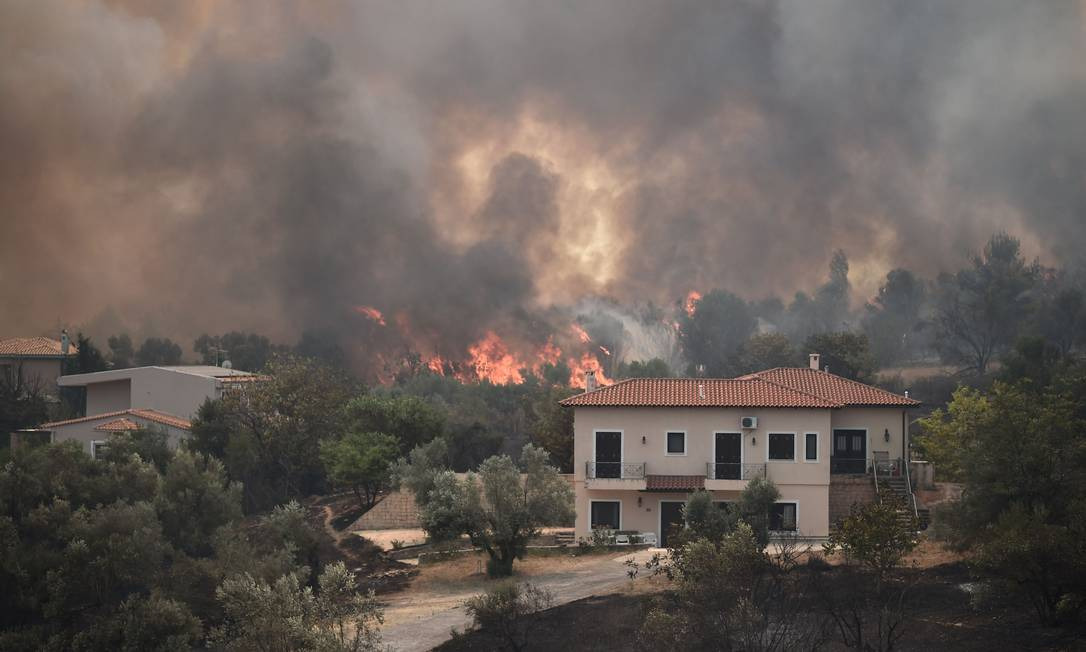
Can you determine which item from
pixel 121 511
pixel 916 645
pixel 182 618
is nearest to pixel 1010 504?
pixel 916 645

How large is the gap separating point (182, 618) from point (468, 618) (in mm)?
7380

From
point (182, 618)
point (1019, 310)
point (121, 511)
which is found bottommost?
point (182, 618)

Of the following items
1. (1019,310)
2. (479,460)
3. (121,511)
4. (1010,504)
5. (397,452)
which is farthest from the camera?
(1019,310)

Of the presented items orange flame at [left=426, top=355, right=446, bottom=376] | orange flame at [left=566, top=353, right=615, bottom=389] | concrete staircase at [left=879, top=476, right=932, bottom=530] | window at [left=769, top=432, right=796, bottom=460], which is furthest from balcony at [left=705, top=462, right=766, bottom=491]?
orange flame at [left=426, top=355, right=446, bottom=376]

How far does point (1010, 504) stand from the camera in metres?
31.2

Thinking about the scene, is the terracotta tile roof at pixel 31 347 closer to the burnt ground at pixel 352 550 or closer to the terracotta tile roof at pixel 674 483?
the burnt ground at pixel 352 550

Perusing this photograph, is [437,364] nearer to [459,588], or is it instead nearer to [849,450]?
[849,450]

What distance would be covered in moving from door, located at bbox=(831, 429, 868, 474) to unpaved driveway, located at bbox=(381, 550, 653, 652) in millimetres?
10652

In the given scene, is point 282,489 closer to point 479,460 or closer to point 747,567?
point 479,460

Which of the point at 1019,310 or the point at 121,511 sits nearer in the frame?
the point at 121,511

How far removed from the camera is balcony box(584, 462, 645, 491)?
44219 millimetres

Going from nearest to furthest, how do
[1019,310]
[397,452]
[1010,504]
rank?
[1010,504] → [397,452] → [1019,310]

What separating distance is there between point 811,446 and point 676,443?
493cm

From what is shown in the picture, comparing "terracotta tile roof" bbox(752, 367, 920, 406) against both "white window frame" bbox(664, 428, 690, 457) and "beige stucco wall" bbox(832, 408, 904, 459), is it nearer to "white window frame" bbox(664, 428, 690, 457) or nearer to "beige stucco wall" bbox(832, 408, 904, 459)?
"beige stucco wall" bbox(832, 408, 904, 459)
